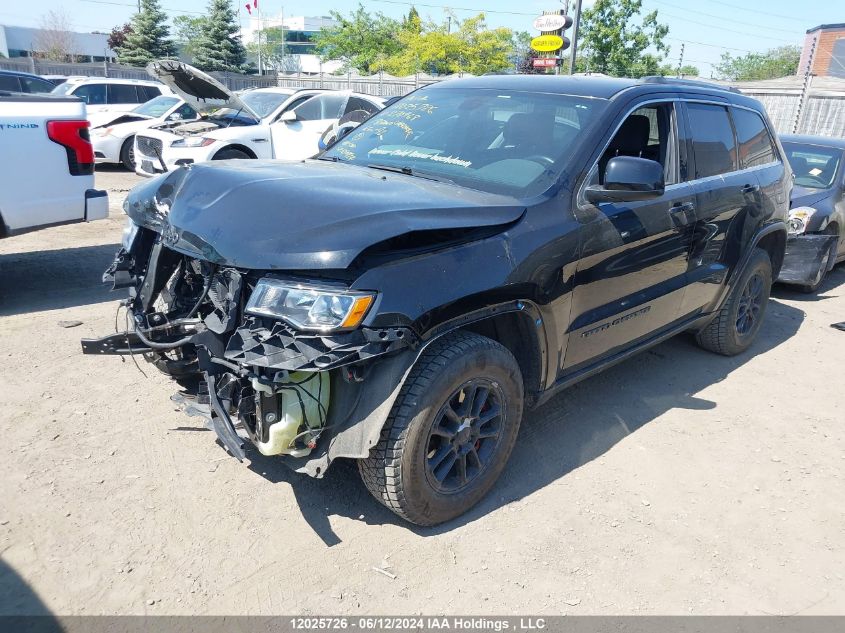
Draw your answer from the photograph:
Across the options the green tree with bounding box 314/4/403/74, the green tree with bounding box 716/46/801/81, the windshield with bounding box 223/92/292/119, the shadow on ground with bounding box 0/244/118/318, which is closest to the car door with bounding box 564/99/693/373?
the shadow on ground with bounding box 0/244/118/318

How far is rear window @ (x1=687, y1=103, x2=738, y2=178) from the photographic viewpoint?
4.26 m

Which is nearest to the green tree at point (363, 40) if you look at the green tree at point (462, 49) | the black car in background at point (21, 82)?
the green tree at point (462, 49)

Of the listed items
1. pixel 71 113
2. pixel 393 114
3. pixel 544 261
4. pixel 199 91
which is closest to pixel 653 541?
pixel 544 261

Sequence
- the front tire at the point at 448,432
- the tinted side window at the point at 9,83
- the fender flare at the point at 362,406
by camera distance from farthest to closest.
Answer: the tinted side window at the point at 9,83, the front tire at the point at 448,432, the fender flare at the point at 362,406

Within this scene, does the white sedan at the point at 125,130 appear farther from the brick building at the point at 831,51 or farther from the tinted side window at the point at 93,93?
the brick building at the point at 831,51

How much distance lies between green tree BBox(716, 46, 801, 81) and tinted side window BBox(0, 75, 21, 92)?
66.4m

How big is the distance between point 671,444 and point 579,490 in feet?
2.83

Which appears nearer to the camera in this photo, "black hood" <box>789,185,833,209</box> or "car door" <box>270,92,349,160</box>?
"black hood" <box>789,185,833,209</box>

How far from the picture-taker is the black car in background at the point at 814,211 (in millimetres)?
7035

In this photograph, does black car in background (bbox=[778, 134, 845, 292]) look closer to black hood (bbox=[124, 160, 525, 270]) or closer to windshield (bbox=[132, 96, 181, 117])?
black hood (bbox=[124, 160, 525, 270])

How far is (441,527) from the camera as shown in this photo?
3109mm

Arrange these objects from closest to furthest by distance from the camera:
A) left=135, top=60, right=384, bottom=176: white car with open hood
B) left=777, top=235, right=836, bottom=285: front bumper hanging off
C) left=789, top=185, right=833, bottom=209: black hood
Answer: left=777, top=235, right=836, bottom=285: front bumper hanging off, left=789, top=185, right=833, bottom=209: black hood, left=135, top=60, right=384, bottom=176: white car with open hood

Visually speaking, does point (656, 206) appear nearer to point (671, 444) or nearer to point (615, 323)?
point (615, 323)

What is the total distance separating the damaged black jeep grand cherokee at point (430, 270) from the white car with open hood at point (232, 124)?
689 cm
